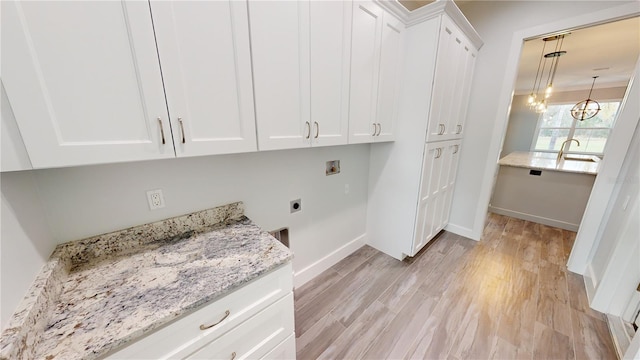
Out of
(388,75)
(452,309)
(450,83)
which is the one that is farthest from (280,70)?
(452,309)

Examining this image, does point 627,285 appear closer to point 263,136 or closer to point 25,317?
point 263,136

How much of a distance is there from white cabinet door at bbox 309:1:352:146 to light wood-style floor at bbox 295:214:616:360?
4.42 ft

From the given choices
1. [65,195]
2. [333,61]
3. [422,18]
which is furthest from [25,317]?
[422,18]

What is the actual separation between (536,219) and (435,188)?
7.32 ft

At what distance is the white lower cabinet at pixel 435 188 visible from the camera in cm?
202

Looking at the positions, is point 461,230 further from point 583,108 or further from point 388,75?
point 583,108

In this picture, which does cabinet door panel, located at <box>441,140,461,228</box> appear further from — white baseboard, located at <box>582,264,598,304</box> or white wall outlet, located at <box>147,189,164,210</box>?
white wall outlet, located at <box>147,189,164,210</box>

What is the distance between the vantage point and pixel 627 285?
1.54m

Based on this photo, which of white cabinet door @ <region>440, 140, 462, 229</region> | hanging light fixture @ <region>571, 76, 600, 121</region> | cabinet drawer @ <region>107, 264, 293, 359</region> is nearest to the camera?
cabinet drawer @ <region>107, 264, 293, 359</region>

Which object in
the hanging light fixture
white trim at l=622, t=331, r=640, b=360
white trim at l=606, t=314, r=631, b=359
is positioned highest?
the hanging light fixture

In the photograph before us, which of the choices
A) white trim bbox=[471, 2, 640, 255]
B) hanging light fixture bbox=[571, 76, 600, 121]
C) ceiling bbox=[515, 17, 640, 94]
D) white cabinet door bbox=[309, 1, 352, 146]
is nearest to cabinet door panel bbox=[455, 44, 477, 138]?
white trim bbox=[471, 2, 640, 255]

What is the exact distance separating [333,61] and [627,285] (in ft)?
8.65

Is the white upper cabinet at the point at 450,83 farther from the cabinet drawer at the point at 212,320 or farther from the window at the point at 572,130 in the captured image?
the window at the point at 572,130

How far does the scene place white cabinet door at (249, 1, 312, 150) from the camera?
3.25 feet
